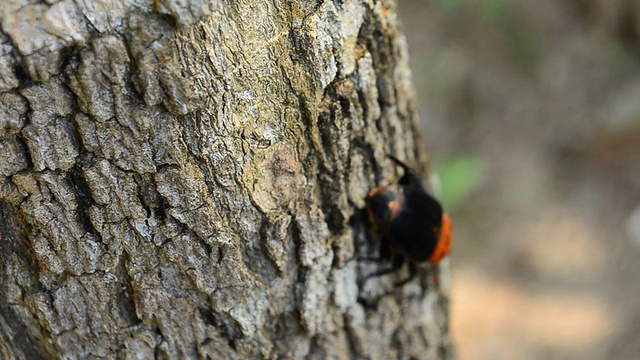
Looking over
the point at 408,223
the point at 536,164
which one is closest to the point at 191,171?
the point at 408,223

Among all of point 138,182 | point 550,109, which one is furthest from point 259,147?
point 550,109

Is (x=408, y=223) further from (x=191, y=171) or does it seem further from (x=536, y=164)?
(x=536, y=164)

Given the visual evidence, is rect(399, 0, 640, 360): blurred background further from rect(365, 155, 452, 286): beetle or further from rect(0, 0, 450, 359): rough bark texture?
rect(0, 0, 450, 359): rough bark texture

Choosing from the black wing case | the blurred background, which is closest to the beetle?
the black wing case

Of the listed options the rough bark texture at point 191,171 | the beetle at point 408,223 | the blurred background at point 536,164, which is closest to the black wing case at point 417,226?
the beetle at point 408,223

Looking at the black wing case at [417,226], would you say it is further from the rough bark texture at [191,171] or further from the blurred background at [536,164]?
the blurred background at [536,164]

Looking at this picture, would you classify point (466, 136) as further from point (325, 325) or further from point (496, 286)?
point (325, 325)
